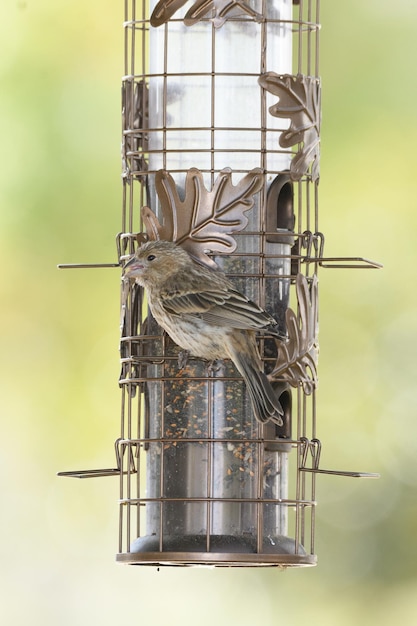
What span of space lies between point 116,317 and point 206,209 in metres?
4.96

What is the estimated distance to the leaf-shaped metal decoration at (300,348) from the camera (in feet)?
37.7

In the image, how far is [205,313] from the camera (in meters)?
11.3

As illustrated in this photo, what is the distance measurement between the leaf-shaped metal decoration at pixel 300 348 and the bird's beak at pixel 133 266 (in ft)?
2.95

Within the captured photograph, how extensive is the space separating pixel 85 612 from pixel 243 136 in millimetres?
6280

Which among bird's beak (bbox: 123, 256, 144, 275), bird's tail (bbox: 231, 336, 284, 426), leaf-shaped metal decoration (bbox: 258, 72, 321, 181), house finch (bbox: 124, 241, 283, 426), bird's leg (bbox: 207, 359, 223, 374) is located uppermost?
leaf-shaped metal decoration (bbox: 258, 72, 321, 181)

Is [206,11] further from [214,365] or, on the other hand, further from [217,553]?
[217,553]

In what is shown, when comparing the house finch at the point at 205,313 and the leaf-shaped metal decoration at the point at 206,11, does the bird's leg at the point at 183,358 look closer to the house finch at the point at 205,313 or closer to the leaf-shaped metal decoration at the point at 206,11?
the house finch at the point at 205,313

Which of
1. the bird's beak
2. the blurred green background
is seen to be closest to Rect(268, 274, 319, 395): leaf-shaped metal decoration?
the bird's beak

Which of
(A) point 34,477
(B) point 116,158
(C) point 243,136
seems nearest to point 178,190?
(C) point 243,136

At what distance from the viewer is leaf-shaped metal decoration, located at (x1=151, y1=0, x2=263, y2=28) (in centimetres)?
1144

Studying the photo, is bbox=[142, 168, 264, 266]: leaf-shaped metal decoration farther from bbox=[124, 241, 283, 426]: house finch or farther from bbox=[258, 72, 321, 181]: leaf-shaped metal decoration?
bbox=[258, 72, 321, 181]: leaf-shaped metal decoration

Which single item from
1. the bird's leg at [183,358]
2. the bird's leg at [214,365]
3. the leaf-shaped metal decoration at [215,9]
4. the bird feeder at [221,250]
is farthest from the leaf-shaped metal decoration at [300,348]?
the leaf-shaped metal decoration at [215,9]

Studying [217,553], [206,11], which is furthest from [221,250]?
[217,553]

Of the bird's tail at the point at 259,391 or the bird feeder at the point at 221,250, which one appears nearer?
the bird's tail at the point at 259,391
